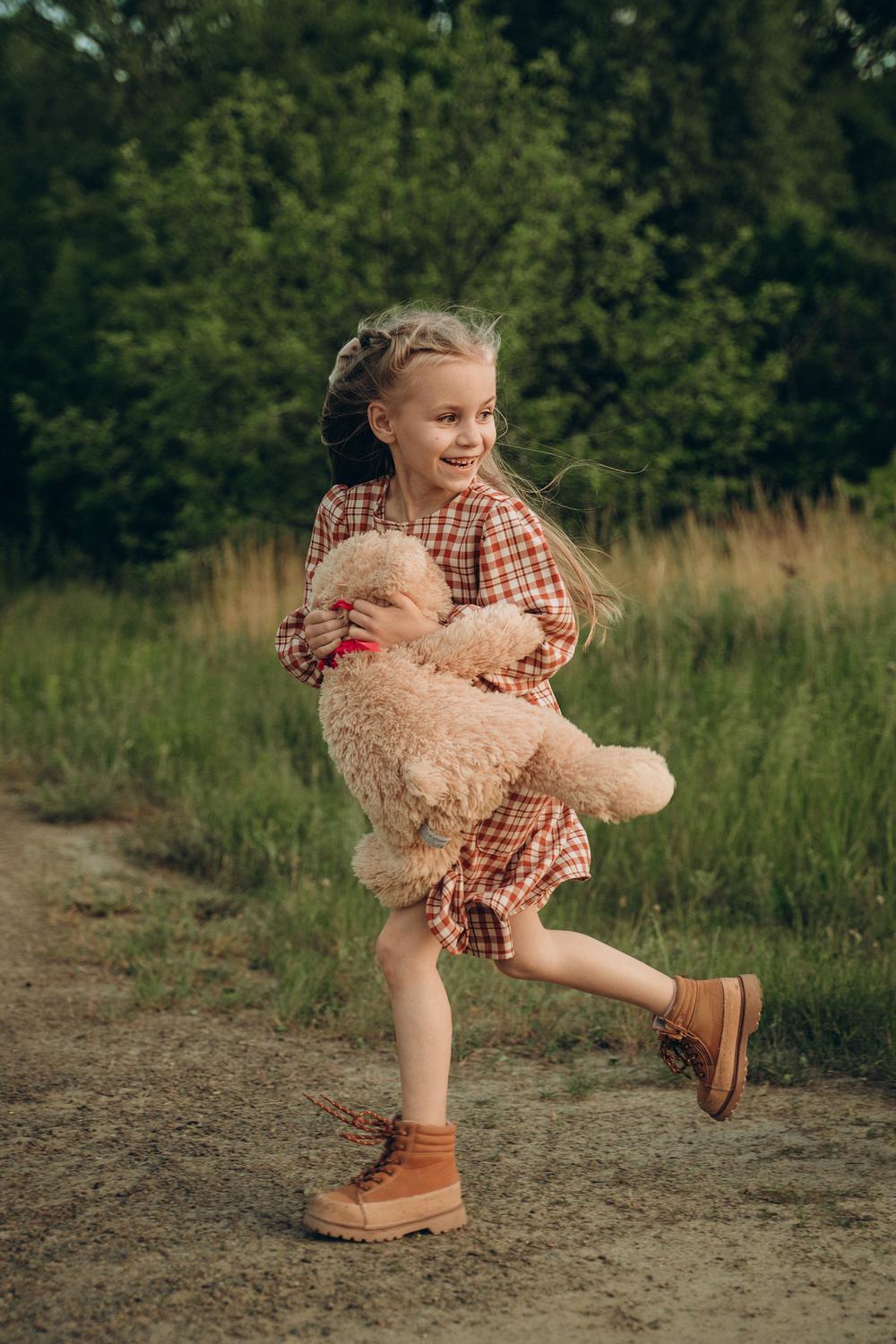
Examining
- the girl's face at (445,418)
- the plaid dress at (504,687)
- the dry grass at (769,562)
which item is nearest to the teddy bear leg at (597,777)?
the plaid dress at (504,687)

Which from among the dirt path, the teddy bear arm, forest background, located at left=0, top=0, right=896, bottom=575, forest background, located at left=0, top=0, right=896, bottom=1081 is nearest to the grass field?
forest background, located at left=0, top=0, right=896, bottom=1081

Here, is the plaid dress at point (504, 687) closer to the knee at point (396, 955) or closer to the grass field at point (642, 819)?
the knee at point (396, 955)

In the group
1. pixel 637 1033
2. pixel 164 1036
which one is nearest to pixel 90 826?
pixel 164 1036

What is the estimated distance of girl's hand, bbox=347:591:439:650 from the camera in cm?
272

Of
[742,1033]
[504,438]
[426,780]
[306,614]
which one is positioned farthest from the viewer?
[504,438]

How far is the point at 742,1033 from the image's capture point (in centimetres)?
305

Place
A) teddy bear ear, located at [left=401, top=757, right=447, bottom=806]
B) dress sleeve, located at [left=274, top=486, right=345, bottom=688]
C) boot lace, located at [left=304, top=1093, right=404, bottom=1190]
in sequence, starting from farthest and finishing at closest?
dress sleeve, located at [left=274, top=486, right=345, bottom=688]
boot lace, located at [left=304, top=1093, right=404, bottom=1190]
teddy bear ear, located at [left=401, top=757, right=447, bottom=806]

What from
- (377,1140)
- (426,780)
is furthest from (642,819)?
(426,780)

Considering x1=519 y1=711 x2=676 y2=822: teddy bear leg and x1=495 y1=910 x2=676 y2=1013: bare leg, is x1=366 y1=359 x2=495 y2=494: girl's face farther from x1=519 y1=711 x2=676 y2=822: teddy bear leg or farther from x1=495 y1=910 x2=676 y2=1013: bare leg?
x1=495 y1=910 x2=676 y2=1013: bare leg

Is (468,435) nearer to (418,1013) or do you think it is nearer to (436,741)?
(436,741)

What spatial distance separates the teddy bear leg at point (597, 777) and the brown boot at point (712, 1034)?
0.64 meters

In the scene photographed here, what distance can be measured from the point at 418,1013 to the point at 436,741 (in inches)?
22.4

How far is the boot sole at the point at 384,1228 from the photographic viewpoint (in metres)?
2.56

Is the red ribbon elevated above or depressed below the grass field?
above
